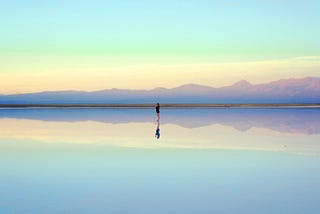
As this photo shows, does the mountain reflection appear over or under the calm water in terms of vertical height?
over

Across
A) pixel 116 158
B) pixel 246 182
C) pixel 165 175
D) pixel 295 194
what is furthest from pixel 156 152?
pixel 295 194

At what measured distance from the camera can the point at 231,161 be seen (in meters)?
11.7

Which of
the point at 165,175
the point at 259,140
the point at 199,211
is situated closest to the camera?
the point at 199,211

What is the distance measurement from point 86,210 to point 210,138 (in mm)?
10381

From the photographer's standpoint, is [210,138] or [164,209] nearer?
[164,209]

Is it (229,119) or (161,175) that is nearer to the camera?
(161,175)

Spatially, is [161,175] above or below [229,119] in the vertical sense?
below

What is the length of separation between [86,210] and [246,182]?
327cm

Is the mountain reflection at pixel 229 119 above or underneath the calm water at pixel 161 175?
above

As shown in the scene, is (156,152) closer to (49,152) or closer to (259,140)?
(49,152)

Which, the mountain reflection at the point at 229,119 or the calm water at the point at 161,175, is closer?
the calm water at the point at 161,175

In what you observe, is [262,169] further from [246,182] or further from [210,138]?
[210,138]

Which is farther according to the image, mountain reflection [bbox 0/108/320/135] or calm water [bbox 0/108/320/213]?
mountain reflection [bbox 0/108/320/135]

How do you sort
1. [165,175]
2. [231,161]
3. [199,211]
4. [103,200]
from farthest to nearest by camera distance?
1. [231,161]
2. [165,175]
3. [103,200]
4. [199,211]
